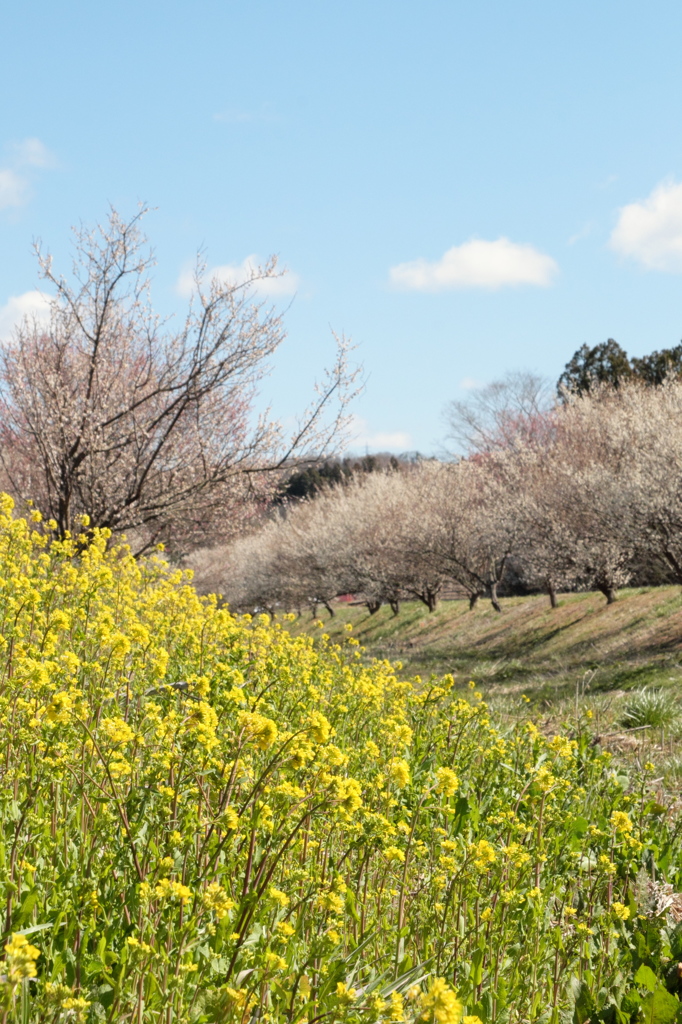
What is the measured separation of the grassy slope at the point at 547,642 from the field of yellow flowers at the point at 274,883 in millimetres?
7934

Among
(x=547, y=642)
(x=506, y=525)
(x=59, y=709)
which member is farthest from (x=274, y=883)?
(x=506, y=525)

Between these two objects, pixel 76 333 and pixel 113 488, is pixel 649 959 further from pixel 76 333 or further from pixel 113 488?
pixel 76 333

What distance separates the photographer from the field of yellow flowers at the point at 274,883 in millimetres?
2094

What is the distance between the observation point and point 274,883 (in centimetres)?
263

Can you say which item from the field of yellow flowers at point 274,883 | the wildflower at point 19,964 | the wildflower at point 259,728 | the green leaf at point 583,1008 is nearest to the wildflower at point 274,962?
the field of yellow flowers at point 274,883

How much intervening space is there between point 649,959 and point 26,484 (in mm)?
13761

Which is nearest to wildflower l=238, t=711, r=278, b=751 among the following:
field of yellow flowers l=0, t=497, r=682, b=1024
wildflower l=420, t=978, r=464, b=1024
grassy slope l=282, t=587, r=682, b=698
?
field of yellow flowers l=0, t=497, r=682, b=1024

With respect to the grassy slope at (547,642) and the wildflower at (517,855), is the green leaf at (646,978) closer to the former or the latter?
the wildflower at (517,855)

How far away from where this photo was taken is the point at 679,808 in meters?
5.06

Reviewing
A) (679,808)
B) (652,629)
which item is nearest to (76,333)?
(679,808)

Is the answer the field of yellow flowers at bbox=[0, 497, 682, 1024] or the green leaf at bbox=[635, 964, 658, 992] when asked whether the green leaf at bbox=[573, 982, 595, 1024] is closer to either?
the field of yellow flowers at bbox=[0, 497, 682, 1024]

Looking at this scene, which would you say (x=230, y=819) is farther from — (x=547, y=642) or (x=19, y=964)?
(x=547, y=642)

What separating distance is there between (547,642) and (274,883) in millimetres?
18760

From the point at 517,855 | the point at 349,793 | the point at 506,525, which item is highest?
the point at 506,525
